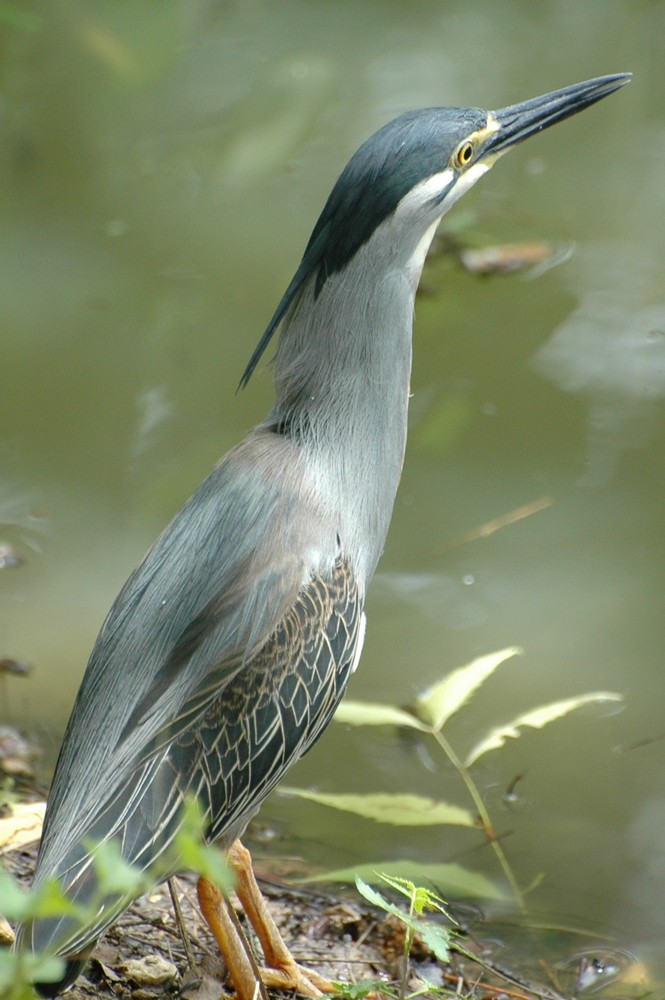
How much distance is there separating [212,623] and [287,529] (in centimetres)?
28

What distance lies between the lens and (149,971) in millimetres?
2645

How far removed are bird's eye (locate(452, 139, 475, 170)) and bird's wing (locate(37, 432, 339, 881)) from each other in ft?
2.64

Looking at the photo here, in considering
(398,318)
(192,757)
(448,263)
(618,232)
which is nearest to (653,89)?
(618,232)

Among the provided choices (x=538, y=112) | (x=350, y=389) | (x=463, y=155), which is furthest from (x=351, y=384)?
(x=538, y=112)

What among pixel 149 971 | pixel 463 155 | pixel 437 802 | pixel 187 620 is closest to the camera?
pixel 187 620

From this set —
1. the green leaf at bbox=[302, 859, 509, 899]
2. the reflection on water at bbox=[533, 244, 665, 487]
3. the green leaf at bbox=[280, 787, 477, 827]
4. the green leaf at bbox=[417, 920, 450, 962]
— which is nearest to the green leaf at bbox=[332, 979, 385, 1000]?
the green leaf at bbox=[417, 920, 450, 962]

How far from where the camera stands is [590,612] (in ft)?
13.9

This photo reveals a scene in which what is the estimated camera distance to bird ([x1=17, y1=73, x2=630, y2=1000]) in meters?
2.40

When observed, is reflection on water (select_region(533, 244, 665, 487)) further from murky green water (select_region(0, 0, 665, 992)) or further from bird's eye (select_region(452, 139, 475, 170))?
bird's eye (select_region(452, 139, 475, 170))

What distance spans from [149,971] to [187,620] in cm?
82

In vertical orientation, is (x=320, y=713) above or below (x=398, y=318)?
below

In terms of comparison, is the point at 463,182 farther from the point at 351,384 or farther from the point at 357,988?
the point at 357,988

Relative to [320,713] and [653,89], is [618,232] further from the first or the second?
[320,713]

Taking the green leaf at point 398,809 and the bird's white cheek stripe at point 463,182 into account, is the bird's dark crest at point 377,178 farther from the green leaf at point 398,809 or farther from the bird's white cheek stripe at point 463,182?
the green leaf at point 398,809
